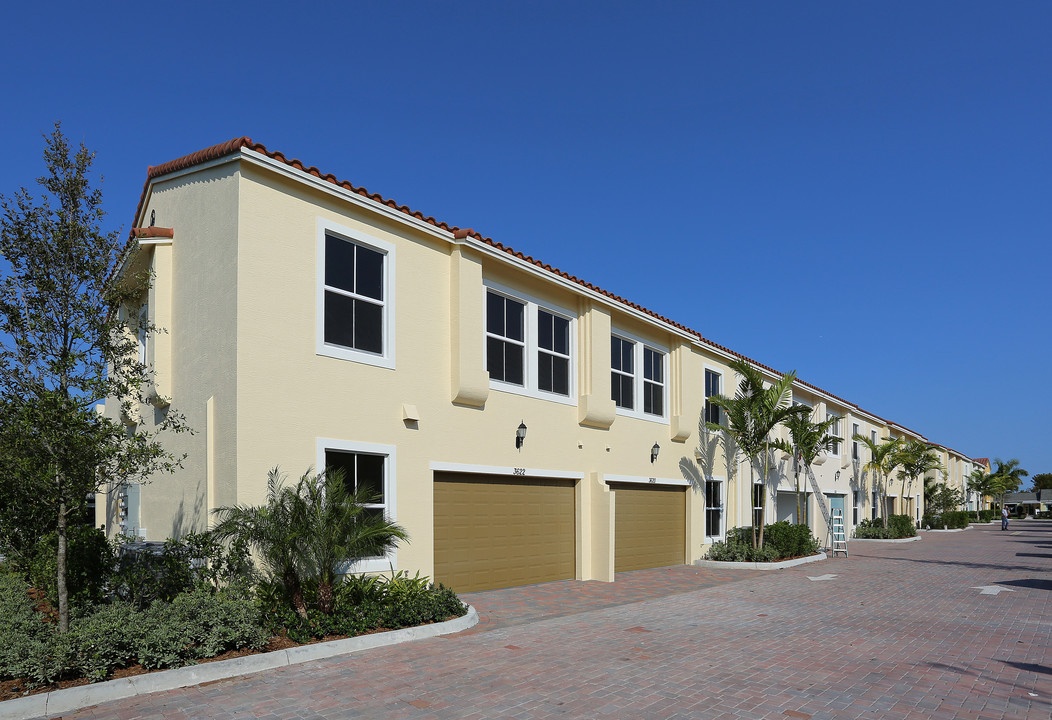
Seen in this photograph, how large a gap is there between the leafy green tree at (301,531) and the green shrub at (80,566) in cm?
170

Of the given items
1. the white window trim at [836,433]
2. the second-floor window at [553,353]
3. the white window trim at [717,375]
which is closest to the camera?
the second-floor window at [553,353]

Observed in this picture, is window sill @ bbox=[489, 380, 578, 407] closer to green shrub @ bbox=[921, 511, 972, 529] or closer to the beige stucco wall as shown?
the beige stucco wall

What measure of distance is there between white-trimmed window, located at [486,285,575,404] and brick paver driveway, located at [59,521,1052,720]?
3915 millimetres

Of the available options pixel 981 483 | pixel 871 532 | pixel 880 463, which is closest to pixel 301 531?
pixel 871 532

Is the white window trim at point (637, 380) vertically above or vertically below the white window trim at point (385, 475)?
above

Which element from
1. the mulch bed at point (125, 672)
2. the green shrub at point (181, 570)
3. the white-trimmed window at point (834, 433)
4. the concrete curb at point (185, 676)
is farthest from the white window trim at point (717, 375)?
the green shrub at point (181, 570)

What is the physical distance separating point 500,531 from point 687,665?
6.27 m

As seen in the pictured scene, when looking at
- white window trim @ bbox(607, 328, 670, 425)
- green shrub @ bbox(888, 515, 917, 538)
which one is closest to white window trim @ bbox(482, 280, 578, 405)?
white window trim @ bbox(607, 328, 670, 425)

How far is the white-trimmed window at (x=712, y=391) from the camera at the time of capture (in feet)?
72.6

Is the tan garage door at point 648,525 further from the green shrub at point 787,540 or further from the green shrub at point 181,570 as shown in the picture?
the green shrub at point 181,570

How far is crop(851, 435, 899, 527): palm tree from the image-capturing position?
112 ft

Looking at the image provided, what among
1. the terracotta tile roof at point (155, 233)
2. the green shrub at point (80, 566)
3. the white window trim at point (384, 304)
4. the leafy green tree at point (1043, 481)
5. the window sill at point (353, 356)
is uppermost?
the terracotta tile roof at point (155, 233)

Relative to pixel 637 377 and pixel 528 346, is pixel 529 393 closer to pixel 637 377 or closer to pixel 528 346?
pixel 528 346

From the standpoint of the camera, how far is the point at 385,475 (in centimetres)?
1183
